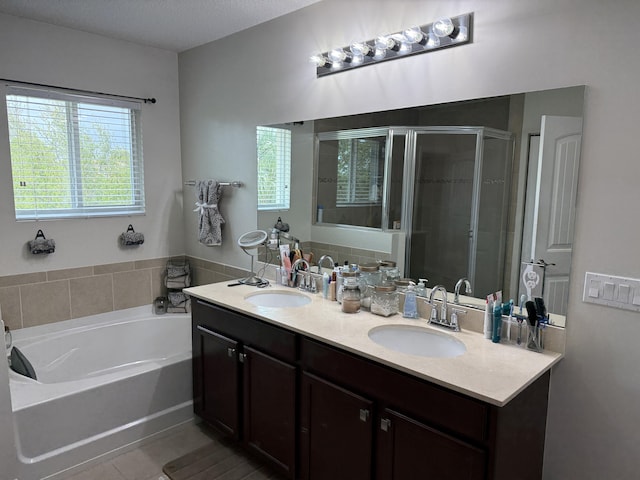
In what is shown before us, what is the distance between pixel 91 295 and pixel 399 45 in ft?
9.17

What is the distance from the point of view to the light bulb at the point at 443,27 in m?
1.94

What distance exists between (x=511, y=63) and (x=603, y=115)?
425 mm

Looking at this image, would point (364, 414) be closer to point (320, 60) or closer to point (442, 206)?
point (442, 206)

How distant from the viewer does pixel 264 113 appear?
299 centimetres

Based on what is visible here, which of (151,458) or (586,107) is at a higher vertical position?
(586,107)

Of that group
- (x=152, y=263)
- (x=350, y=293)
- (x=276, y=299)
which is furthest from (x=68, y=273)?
(x=350, y=293)

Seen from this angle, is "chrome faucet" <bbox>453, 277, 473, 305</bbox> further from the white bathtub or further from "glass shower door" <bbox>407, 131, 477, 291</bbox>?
the white bathtub

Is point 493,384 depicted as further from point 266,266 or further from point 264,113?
point 264,113

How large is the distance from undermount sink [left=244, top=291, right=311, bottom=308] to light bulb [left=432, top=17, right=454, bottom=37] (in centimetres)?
156

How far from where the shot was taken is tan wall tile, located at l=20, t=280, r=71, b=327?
3018mm

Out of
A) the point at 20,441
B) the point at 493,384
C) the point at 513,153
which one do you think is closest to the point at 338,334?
the point at 493,384

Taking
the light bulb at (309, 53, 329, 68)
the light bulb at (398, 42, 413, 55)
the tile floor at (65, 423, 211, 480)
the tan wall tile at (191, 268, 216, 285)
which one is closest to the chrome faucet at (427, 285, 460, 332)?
the light bulb at (398, 42, 413, 55)

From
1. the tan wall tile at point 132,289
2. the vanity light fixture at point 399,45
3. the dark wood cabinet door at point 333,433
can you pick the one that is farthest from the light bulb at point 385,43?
the tan wall tile at point 132,289

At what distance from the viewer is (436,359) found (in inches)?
65.6
